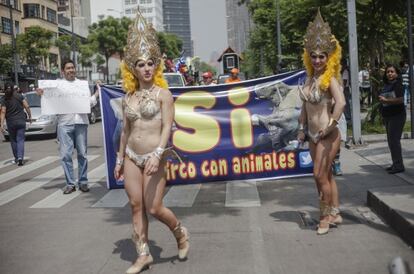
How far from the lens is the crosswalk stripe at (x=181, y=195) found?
7.75 meters

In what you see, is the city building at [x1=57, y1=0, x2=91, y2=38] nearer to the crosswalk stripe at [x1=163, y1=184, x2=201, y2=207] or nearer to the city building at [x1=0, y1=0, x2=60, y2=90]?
the city building at [x1=0, y1=0, x2=60, y2=90]

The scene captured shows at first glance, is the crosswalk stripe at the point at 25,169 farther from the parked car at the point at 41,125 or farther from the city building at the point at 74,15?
the city building at the point at 74,15

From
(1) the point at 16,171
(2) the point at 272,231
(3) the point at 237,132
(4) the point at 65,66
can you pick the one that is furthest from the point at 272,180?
(1) the point at 16,171

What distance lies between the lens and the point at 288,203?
7.57 metres

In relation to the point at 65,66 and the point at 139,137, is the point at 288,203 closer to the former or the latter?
the point at 139,137

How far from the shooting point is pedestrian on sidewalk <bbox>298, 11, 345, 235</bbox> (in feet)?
19.2

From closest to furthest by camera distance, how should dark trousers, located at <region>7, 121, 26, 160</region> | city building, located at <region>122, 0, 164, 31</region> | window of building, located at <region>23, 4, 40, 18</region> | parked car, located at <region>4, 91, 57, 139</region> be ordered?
dark trousers, located at <region>7, 121, 26, 160</region> → parked car, located at <region>4, 91, 57, 139</region> → window of building, located at <region>23, 4, 40, 18</region> → city building, located at <region>122, 0, 164, 31</region>

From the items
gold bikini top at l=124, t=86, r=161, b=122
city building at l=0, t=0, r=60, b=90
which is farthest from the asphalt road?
city building at l=0, t=0, r=60, b=90

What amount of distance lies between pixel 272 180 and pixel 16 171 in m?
5.49

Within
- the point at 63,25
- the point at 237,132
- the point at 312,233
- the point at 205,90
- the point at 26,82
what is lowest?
the point at 312,233

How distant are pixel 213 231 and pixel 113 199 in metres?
2.41

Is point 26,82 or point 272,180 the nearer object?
point 272,180

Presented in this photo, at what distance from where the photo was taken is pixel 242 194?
823 cm

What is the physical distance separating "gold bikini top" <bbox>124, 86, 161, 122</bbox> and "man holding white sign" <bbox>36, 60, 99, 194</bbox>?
3.84 meters
